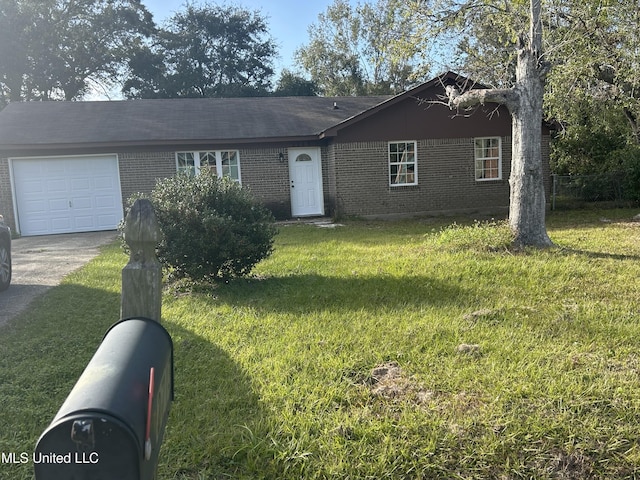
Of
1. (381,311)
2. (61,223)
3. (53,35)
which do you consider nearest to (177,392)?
(381,311)

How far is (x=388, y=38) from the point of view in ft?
32.6

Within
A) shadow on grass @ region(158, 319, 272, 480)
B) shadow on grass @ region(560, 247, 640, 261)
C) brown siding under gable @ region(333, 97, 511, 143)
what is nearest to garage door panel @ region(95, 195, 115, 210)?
brown siding under gable @ region(333, 97, 511, 143)

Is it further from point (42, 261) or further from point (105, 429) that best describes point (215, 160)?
point (105, 429)

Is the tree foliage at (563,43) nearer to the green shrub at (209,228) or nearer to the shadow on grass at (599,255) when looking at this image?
the shadow on grass at (599,255)

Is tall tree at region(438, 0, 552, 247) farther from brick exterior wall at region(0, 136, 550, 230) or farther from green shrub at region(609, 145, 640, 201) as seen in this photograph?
green shrub at region(609, 145, 640, 201)

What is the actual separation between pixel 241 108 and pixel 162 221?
12.7m

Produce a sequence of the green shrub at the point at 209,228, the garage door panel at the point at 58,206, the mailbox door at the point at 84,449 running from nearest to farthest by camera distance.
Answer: the mailbox door at the point at 84,449
the green shrub at the point at 209,228
the garage door panel at the point at 58,206

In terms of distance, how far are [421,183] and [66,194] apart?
11122 millimetres

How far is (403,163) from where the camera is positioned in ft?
51.6

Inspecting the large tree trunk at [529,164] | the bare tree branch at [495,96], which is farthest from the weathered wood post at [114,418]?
the bare tree branch at [495,96]

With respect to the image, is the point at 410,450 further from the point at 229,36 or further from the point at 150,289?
the point at 229,36

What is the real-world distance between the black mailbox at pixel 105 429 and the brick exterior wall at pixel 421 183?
13.4m

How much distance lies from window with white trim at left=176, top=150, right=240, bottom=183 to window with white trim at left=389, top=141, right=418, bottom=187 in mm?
5045

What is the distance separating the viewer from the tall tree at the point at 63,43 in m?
29.0
